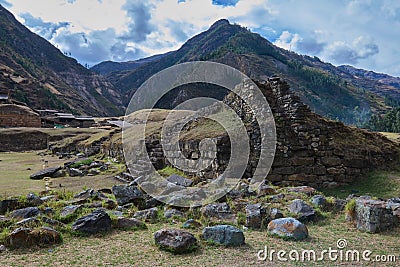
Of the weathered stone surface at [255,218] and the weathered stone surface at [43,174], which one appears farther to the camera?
the weathered stone surface at [43,174]

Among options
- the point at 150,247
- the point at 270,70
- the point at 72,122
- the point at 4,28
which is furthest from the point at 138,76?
the point at 150,247

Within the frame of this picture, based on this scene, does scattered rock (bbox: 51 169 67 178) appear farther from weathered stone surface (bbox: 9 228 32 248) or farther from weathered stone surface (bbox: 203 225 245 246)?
weathered stone surface (bbox: 203 225 245 246)

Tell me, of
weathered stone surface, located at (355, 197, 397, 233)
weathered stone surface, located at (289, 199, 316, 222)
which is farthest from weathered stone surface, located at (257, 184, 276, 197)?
weathered stone surface, located at (355, 197, 397, 233)

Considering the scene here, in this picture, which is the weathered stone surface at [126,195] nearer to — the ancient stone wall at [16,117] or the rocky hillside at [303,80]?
the ancient stone wall at [16,117]

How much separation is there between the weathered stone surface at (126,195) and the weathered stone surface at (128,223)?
4.70 ft

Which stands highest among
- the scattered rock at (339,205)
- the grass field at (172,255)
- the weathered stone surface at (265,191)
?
the weathered stone surface at (265,191)

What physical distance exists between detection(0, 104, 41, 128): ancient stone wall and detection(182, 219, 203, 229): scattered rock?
49.5m

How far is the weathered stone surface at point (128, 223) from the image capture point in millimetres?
6141

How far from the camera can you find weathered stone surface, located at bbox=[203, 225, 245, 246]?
514cm

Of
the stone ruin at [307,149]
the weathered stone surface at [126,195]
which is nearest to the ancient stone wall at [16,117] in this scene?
the stone ruin at [307,149]

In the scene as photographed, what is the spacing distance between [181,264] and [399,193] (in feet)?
24.8

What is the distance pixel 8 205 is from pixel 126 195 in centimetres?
254

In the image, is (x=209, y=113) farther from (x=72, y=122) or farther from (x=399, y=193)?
(x=72, y=122)

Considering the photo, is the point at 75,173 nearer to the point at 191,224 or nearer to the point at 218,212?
the point at 218,212
